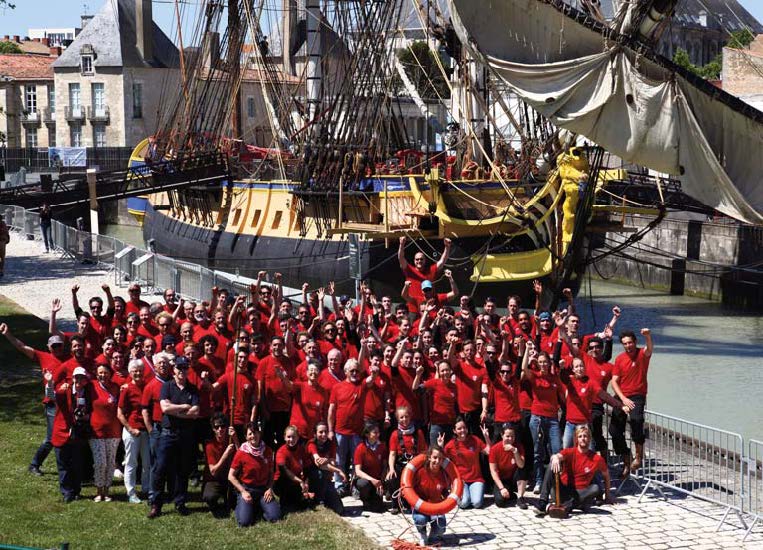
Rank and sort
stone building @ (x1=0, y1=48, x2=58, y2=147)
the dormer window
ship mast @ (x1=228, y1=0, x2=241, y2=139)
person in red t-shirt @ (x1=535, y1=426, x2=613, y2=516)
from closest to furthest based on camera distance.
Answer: person in red t-shirt @ (x1=535, y1=426, x2=613, y2=516) < ship mast @ (x1=228, y1=0, x2=241, y2=139) < the dormer window < stone building @ (x1=0, y1=48, x2=58, y2=147)

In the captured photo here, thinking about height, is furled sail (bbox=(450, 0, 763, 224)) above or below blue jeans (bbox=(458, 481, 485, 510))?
above

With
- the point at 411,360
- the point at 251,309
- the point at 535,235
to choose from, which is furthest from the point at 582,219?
the point at 411,360

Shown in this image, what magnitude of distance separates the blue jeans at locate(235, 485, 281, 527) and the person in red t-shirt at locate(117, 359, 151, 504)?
1.10m

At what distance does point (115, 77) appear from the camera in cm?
7838

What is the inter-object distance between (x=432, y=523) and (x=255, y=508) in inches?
66.4

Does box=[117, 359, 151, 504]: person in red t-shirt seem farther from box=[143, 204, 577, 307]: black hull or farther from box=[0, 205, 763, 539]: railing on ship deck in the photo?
box=[143, 204, 577, 307]: black hull

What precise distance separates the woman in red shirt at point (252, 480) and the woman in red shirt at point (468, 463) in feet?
5.75

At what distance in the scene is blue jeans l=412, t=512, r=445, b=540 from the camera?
11406 millimetres

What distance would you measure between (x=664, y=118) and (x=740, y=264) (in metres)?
19.5

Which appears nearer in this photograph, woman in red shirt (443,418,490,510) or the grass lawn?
the grass lawn

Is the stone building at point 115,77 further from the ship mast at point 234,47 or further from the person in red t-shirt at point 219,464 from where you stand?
the person in red t-shirt at point 219,464

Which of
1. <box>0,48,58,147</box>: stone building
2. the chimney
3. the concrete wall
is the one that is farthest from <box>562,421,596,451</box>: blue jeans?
<box>0,48,58,147</box>: stone building

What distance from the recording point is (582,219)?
97.0 feet

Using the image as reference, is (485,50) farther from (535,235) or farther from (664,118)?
(535,235)
